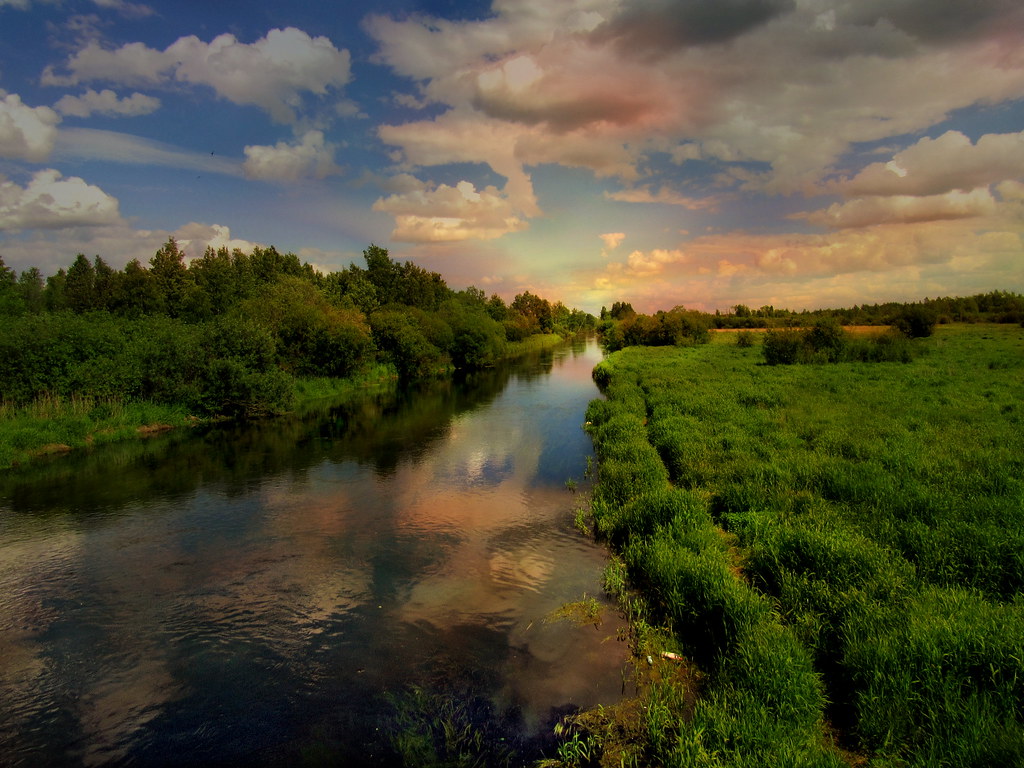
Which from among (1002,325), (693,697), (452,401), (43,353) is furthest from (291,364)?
(1002,325)

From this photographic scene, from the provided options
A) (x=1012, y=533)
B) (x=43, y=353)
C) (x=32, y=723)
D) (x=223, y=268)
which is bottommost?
(x=32, y=723)

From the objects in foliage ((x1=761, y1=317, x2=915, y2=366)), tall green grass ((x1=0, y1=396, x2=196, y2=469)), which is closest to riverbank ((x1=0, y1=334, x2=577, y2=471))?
tall green grass ((x1=0, y1=396, x2=196, y2=469))

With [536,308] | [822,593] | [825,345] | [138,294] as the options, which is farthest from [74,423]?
[536,308]

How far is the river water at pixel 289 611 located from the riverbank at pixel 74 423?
69.1 inches

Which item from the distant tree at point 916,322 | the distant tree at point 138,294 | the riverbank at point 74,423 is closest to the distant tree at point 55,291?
the distant tree at point 138,294

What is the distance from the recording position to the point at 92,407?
2547 centimetres

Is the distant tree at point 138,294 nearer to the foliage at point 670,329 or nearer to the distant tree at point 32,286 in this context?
the distant tree at point 32,286

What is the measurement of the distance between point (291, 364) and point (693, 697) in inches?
1620

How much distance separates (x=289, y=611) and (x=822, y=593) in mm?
9708

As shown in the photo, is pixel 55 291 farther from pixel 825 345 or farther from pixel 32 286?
pixel 825 345

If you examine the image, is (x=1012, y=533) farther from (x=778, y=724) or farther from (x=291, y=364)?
(x=291, y=364)

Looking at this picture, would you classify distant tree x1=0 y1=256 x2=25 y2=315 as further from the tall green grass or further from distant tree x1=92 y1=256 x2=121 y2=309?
the tall green grass

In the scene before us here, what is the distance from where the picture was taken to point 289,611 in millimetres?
10141

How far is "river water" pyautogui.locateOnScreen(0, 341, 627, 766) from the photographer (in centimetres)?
711
